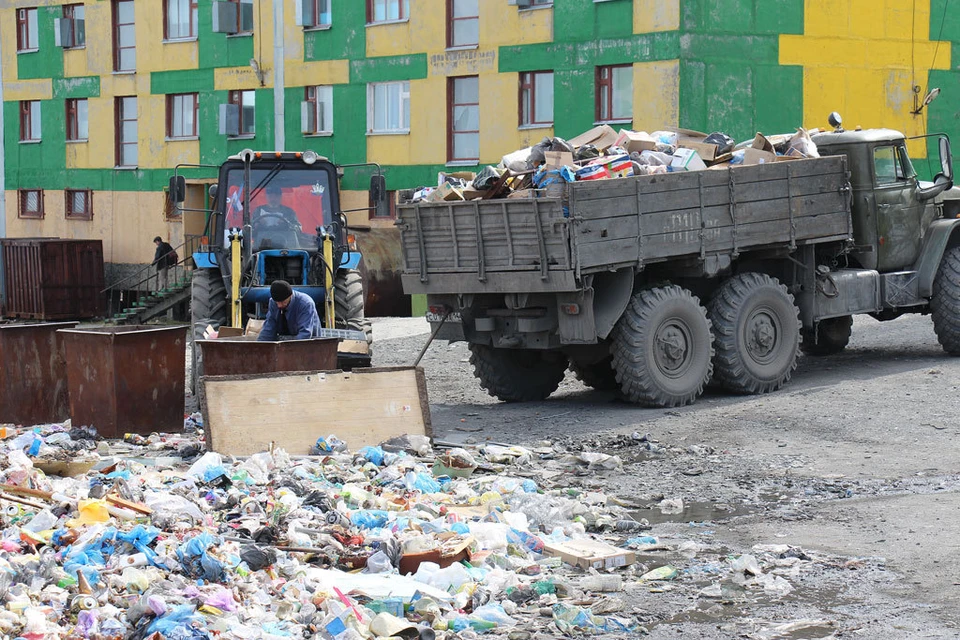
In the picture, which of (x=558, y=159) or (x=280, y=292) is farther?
(x=558, y=159)

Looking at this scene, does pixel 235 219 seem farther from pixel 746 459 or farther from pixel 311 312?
pixel 746 459

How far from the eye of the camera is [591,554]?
7.84 meters

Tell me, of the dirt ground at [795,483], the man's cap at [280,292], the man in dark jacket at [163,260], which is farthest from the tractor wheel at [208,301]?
the man in dark jacket at [163,260]

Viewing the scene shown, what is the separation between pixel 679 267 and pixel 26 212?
33350 millimetres

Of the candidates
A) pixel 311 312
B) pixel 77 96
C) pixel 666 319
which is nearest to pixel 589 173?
pixel 666 319

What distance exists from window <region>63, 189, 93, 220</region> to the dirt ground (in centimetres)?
2628

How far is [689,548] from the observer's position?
26.9ft

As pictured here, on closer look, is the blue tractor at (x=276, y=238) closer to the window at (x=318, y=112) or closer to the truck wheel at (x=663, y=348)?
the truck wheel at (x=663, y=348)

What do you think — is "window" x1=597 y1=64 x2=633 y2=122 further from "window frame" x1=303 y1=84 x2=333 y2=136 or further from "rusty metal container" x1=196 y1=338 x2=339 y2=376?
"rusty metal container" x1=196 y1=338 x2=339 y2=376

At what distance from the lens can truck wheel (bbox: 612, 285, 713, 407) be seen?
13023mm

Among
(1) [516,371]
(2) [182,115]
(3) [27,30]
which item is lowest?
(1) [516,371]

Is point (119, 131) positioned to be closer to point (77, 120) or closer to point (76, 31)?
point (77, 120)

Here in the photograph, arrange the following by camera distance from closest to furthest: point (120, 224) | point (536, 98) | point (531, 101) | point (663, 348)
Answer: point (663, 348)
point (536, 98)
point (531, 101)
point (120, 224)

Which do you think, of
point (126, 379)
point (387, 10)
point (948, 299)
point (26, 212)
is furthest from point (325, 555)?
point (26, 212)
